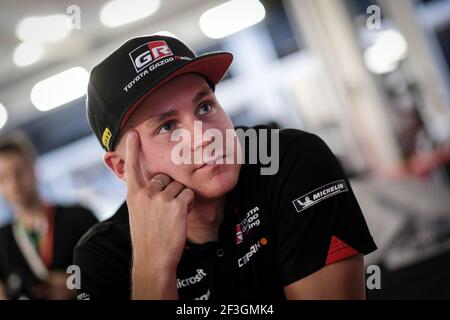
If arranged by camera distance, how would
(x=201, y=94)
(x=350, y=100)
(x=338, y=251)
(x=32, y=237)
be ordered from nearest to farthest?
(x=338, y=251), (x=201, y=94), (x=32, y=237), (x=350, y=100)

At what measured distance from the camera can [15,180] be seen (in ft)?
4.73

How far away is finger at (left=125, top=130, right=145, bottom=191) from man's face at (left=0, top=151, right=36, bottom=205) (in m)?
0.68

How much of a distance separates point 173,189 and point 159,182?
4 cm

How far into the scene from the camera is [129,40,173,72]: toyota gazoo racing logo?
0.89 m

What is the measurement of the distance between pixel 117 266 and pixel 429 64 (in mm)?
3205

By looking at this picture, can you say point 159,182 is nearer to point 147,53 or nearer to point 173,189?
point 173,189

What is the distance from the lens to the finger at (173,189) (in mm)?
872

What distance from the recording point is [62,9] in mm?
1449

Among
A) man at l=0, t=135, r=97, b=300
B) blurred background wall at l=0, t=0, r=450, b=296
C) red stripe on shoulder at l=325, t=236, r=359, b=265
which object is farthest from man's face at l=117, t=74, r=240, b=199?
blurred background wall at l=0, t=0, r=450, b=296

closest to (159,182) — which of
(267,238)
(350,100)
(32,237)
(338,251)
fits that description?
Answer: (267,238)

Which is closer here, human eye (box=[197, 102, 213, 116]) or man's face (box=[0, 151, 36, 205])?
human eye (box=[197, 102, 213, 116])

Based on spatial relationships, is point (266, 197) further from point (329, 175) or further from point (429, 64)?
point (429, 64)

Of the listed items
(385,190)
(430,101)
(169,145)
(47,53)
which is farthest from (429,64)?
(169,145)

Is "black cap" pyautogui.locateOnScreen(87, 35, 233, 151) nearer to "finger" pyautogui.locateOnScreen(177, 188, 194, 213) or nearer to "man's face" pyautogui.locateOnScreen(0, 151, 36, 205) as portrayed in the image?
"finger" pyautogui.locateOnScreen(177, 188, 194, 213)
